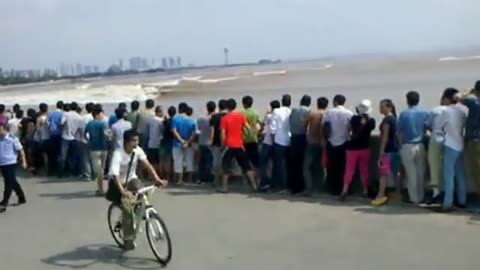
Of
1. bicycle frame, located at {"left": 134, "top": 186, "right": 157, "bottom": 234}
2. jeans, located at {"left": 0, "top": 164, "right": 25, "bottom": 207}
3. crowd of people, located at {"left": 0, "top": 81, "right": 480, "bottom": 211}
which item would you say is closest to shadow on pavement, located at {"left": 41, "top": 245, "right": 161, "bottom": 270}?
bicycle frame, located at {"left": 134, "top": 186, "right": 157, "bottom": 234}

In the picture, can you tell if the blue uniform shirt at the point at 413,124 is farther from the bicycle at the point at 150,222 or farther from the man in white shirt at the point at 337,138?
the bicycle at the point at 150,222

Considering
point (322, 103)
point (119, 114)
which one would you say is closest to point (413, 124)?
point (322, 103)

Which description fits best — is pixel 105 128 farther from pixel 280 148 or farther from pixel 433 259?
pixel 433 259

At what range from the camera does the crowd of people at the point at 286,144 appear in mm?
9000

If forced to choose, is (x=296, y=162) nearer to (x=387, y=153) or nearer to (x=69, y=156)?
(x=387, y=153)

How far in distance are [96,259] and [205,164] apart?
16.4 feet

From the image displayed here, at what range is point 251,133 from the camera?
1108 centimetres

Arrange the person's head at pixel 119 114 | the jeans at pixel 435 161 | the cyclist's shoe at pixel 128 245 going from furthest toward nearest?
the person's head at pixel 119 114 → the jeans at pixel 435 161 → the cyclist's shoe at pixel 128 245

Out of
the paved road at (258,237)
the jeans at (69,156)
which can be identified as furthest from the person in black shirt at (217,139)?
the jeans at (69,156)

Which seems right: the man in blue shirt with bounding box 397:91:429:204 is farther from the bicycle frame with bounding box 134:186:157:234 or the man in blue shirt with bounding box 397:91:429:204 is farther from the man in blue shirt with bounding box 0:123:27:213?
the man in blue shirt with bounding box 0:123:27:213

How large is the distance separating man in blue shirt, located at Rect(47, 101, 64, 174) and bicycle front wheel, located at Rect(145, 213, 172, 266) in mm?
7578

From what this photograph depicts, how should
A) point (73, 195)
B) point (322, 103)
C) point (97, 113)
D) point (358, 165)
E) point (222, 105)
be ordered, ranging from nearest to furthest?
point (358, 165), point (322, 103), point (222, 105), point (73, 195), point (97, 113)

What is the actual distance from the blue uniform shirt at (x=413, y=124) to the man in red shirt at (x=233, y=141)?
2.94 m

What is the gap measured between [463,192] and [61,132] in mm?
8923
